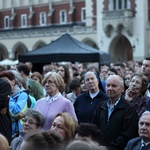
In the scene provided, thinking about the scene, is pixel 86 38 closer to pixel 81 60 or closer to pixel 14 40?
pixel 14 40

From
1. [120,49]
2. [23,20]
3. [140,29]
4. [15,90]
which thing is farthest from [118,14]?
[15,90]

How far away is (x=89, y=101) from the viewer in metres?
7.36

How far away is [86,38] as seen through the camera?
46.3 metres

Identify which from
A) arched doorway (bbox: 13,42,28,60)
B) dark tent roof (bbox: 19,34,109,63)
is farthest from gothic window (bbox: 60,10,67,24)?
dark tent roof (bbox: 19,34,109,63)

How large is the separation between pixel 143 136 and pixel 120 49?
136ft

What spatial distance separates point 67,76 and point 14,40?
1705 inches

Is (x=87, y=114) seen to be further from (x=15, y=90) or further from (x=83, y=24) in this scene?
(x=83, y=24)

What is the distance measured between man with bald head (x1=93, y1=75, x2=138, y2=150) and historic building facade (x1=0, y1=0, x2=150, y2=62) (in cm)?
3573

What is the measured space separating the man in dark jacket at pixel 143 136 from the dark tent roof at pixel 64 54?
9.31 m

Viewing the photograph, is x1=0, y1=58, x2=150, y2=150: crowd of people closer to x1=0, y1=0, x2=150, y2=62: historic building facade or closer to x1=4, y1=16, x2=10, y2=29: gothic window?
x1=0, y1=0, x2=150, y2=62: historic building facade

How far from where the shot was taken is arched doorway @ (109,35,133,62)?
45.0 metres

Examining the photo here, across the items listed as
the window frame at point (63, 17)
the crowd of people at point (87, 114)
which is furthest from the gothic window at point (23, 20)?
the crowd of people at point (87, 114)

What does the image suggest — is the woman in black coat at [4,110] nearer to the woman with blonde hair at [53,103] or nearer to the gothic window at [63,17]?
the woman with blonde hair at [53,103]

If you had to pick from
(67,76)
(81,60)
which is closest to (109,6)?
(81,60)
